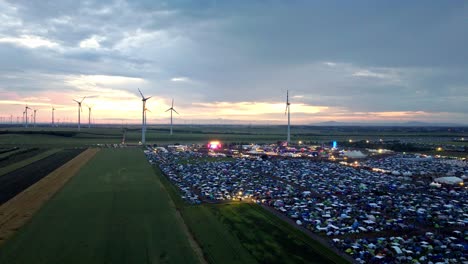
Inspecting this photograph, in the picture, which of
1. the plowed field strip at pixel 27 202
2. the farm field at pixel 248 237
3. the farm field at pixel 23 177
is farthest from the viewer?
the farm field at pixel 23 177

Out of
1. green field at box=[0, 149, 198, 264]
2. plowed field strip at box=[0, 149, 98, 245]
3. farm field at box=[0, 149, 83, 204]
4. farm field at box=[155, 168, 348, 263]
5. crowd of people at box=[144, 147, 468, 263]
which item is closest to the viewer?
green field at box=[0, 149, 198, 264]

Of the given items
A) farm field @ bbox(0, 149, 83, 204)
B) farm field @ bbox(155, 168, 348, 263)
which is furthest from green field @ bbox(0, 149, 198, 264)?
farm field @ bbox(0, 149, 83, 204)

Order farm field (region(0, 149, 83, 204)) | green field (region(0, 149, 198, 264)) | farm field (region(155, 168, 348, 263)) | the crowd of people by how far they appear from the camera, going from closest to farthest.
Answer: green field (region(0, 149, 198, 264)), farm field (region(155, 168, 348, 263)), the crowd of people, farm field (region(0, 149, 83, 204))

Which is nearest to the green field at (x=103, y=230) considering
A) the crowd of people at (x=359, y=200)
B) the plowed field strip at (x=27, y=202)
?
the plowed field strip at (x=27, y=202)

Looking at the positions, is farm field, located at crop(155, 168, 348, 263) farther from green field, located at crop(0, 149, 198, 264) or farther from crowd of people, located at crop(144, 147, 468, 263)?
crowd of people, located at crop(144, 147, 468, 263)

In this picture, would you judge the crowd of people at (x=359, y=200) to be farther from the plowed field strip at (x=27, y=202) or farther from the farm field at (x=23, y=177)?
the farm field at (x=23, y=177)

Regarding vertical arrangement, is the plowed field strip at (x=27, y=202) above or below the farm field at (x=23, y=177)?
Result: below

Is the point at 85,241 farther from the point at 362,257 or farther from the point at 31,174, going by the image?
the point at 31,174

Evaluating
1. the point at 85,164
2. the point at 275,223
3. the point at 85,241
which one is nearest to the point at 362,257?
the point at 275,223
